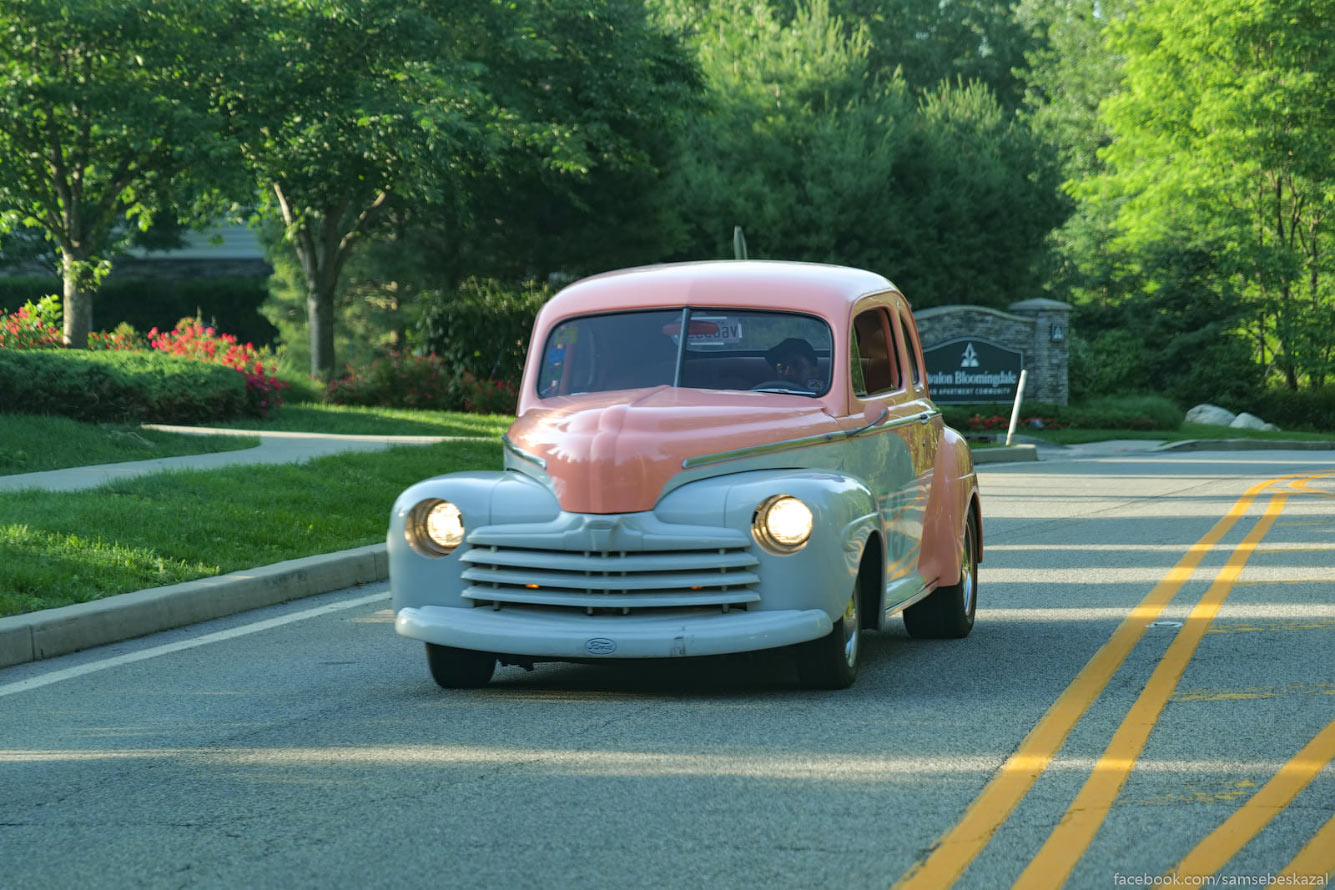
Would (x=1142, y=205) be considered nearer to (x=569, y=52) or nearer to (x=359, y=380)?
(x=569, y=52)

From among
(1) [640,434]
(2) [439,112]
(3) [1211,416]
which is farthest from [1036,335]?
(1) [640,434]

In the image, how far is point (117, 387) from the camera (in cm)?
2030

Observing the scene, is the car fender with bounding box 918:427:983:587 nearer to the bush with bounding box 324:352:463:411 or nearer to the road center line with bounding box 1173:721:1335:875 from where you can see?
the road center line with bounding box 1173:721:1335:875

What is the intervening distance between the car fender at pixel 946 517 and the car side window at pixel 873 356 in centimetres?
48

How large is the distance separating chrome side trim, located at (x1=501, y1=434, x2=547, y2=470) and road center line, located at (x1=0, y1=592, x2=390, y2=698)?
7.46 feet

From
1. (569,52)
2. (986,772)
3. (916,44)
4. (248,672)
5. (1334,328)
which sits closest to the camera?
(986,772)

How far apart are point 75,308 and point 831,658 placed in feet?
65.5

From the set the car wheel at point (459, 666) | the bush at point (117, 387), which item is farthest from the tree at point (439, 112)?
the car wheel at point (459, 666)

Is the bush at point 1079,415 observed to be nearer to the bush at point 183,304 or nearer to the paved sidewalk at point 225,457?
the paved sidewalk at point 225,457

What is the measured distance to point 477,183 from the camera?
33.2 meters

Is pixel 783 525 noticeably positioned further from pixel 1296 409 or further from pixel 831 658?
pixel 1296 409

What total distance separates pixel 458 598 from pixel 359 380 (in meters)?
21.0

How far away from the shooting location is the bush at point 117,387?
1923 cm

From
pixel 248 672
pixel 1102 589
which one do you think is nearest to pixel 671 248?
pixel 1102 589
